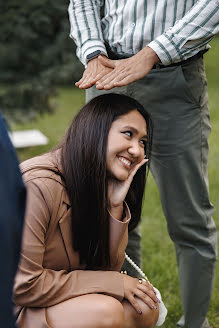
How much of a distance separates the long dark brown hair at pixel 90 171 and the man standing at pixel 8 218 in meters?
1.14

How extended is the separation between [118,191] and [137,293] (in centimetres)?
42

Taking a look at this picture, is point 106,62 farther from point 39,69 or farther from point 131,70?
point 39,69

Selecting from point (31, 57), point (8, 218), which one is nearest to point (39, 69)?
point (31, 57)

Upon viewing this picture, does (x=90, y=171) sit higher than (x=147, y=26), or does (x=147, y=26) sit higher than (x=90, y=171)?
(x=147, y=26)

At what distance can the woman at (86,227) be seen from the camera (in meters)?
2.06

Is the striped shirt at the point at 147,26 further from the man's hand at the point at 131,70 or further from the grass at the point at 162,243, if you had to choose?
the grass at the point at 162,243

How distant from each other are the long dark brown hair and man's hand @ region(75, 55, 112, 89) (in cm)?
9

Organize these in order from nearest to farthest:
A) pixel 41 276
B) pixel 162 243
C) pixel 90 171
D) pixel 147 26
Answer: pixel 41 276, pixel 90 171, pixel 147 26, pixel 162 243

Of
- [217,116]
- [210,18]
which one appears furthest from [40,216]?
[217,116]

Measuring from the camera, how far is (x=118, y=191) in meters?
2.34

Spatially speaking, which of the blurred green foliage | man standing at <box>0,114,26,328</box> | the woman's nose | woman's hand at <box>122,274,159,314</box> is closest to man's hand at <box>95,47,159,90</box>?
the woman's nose

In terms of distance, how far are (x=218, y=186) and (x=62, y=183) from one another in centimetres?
302

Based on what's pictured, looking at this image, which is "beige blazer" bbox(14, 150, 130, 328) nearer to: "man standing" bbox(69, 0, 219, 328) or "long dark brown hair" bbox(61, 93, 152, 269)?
"long dark brown hair" bbox(61, 93, 152, 269)

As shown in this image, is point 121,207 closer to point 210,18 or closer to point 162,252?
point 210,18
